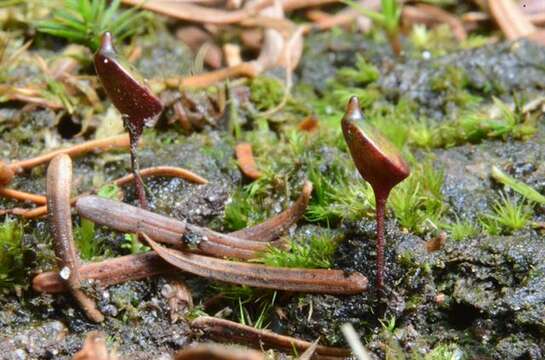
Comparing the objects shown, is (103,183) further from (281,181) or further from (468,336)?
(468,336)

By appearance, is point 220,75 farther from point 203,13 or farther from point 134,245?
point 134,245

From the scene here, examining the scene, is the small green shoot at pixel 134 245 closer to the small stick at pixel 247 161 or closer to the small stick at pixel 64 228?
the small stick at pixel 64 228

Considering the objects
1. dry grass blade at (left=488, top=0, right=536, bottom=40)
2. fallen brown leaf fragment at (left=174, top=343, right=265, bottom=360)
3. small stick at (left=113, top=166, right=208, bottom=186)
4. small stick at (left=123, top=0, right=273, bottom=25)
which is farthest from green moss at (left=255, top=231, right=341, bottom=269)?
dry grass blade at (left=488, top=0, right=536, bottom=40)

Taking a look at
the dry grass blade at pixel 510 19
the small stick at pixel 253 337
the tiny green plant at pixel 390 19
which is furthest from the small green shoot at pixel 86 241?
the dry grass blade at pixel 510 19

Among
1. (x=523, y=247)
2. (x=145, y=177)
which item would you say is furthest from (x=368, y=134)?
(x=145, y=177)

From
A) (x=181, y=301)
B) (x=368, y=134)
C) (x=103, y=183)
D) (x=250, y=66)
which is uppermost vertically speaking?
(x=368, y=134)

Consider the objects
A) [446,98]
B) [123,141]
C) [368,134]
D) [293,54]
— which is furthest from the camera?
[293,54]

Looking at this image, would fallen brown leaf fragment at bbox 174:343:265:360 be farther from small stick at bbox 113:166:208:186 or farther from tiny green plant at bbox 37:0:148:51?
tiny green plant at bbox 37:0:148:51
